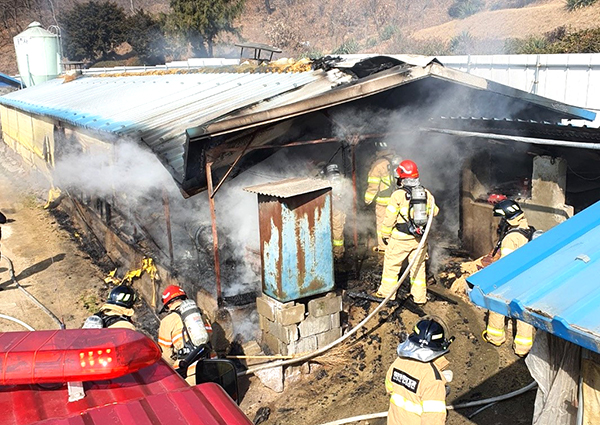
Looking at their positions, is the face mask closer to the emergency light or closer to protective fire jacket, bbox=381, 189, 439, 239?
protective fire jacket, bbox=381, 189, 439, 239

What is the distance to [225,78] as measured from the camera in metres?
13.0

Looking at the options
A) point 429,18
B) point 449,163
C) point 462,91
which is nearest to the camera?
point 462,91

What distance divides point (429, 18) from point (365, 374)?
143 ft

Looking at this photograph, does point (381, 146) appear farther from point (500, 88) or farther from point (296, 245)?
point (296, 245)

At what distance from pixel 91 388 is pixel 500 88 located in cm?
636

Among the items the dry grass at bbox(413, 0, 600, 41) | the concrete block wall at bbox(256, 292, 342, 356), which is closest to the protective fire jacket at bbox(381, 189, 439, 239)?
the concrete block wall at bbox(256, 292, 342, 356)

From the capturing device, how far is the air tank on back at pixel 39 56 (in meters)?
29.9

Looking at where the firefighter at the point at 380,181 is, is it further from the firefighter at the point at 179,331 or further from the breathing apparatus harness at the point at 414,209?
the firefighter at the point at 179,331

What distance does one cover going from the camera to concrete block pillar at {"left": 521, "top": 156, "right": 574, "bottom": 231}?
7703mm

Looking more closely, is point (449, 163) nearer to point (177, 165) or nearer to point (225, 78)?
point (177, 165)

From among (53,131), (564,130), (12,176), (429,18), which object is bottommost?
(12,176)

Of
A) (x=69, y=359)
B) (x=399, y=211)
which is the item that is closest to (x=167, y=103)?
(x=399, y=211)

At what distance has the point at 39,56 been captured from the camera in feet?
97.9

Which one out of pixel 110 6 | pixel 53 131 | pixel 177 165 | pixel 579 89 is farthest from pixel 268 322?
pixel 110 6
